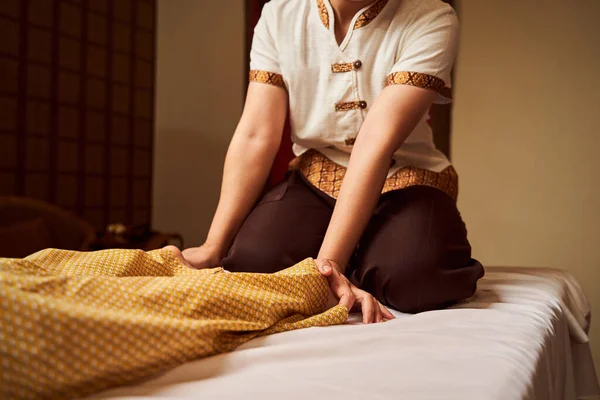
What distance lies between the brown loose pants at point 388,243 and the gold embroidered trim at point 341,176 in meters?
0.03

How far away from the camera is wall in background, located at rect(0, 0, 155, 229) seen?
307 cm

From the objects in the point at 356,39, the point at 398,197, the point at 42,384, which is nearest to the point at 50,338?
the point at 42,384

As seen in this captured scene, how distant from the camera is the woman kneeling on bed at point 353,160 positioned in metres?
1.11

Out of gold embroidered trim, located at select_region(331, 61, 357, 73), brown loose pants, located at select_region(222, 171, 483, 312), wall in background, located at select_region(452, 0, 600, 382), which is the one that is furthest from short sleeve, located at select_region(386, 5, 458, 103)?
wall in background, located at select_region(452, 0, 600, 382)

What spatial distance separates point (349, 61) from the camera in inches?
53.1

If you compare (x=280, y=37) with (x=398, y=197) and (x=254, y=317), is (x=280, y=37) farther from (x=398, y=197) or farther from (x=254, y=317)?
(x=254, y=317)

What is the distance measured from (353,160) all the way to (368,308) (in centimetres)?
36

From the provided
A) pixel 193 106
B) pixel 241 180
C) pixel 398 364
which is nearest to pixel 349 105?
pixel 241 180

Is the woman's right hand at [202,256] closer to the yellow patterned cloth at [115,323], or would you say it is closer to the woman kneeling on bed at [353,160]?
the woman kneeling on bed at [353,160]

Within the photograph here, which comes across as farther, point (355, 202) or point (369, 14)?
point (369, 14)

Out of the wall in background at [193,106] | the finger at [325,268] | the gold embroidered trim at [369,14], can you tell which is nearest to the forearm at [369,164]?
the finger at [325,268]

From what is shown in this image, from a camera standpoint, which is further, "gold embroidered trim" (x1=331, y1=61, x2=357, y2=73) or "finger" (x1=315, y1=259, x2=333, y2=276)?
"gold embroidered trim" (x1=331, y1=61, x2=357, y2=73)

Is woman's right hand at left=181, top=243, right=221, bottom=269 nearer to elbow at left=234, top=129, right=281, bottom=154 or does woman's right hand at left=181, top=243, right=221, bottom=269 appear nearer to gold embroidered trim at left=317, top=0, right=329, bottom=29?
elbow at left=234, top=129, right=281, bottom=154

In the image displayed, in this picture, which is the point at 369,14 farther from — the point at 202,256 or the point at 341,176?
the point at 202,256
